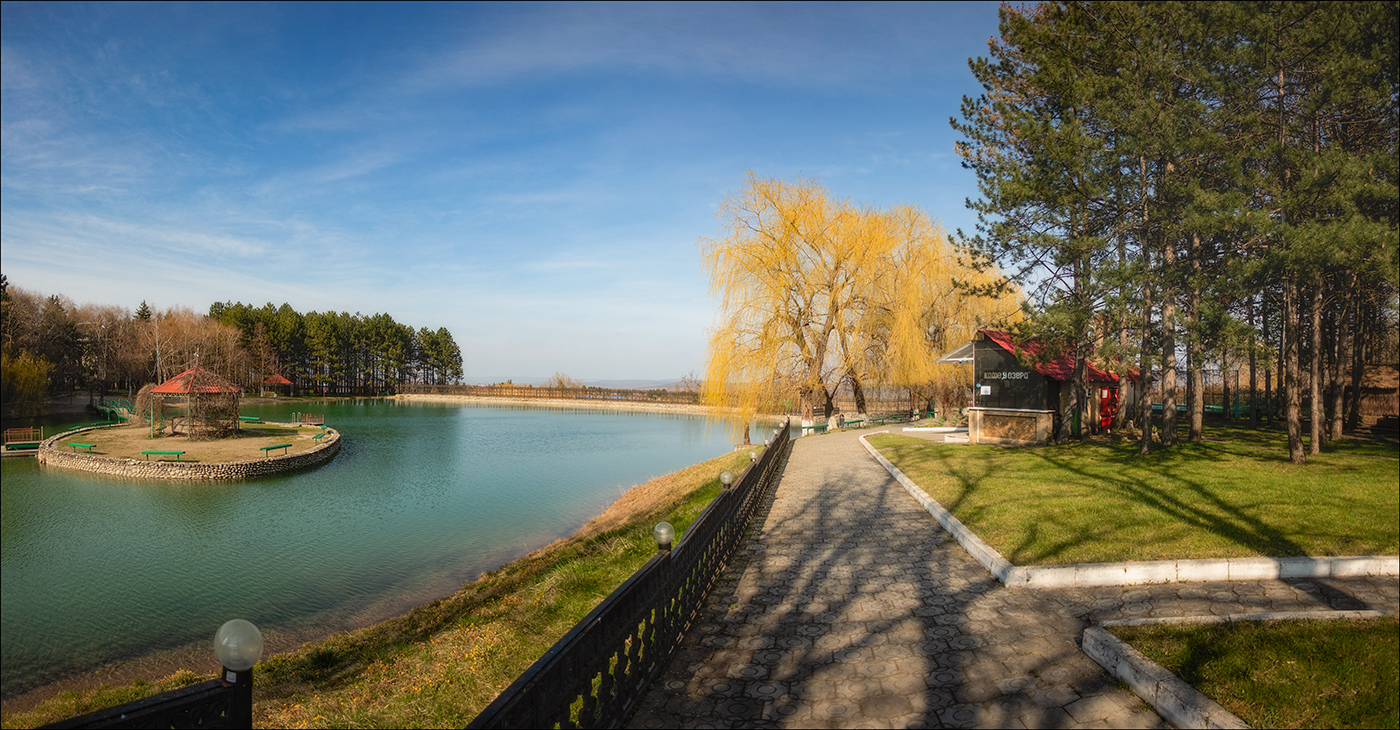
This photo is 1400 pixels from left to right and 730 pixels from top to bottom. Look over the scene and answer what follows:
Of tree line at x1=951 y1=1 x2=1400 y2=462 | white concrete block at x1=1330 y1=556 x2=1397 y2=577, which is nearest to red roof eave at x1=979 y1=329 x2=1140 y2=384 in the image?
tree line at x1=951 y1=1 x2=1400 y2=462

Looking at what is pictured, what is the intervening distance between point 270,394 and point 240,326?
9.17m

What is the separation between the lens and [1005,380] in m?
17.3

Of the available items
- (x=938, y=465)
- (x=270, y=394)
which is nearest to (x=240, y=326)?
(x=270, y=394)

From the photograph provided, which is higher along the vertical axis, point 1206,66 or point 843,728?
point 1206,66

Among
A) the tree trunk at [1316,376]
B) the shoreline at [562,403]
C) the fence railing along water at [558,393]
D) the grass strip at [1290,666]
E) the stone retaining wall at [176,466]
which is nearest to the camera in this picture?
the grass strip at [1290,666]

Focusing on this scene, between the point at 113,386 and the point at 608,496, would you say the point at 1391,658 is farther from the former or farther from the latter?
the point at 113,386

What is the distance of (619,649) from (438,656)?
4.34 metres

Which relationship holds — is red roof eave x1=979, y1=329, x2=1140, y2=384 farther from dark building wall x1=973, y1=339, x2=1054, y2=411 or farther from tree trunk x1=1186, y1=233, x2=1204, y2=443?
tree trunk x1=1186, y1=233, x2=1204, y2=443

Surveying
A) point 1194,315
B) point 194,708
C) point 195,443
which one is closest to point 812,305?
point 1194,315

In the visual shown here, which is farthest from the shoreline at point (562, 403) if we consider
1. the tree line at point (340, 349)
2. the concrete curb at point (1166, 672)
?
the concrete curb at point (1166, 672)

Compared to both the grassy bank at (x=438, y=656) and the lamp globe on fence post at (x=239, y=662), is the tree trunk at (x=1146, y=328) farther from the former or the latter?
the lamp globe on fence post at (x=239, y=662)

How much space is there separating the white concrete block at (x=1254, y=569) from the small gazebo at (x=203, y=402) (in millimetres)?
39319

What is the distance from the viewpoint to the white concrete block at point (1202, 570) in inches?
224

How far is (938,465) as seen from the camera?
13406mm
